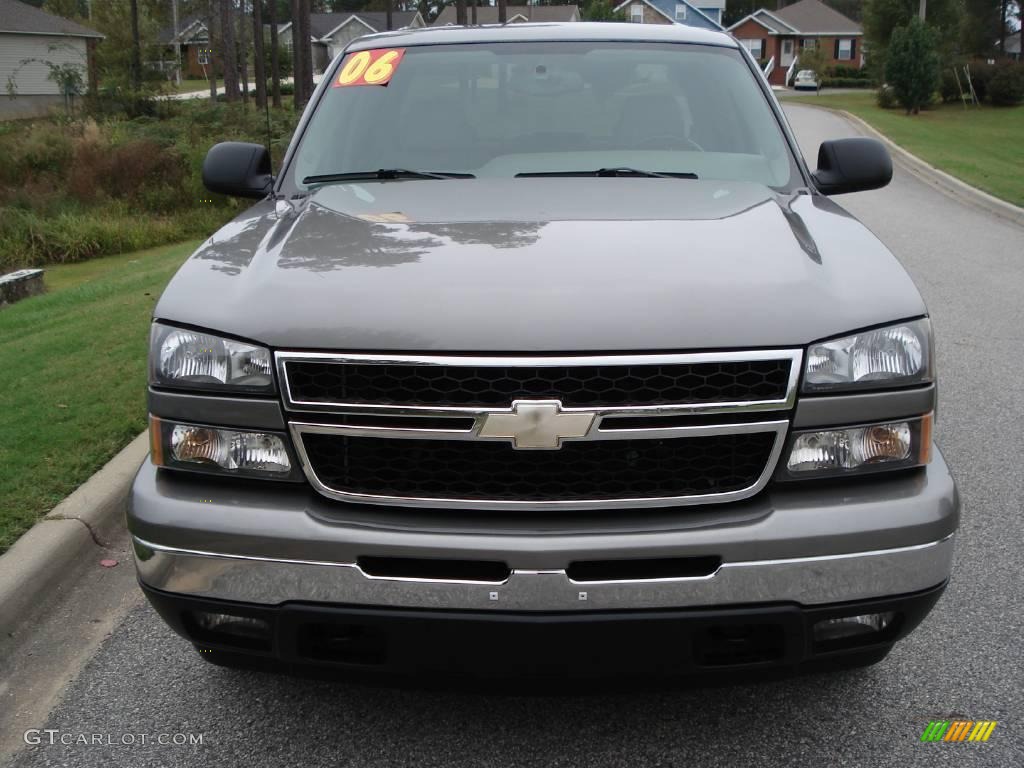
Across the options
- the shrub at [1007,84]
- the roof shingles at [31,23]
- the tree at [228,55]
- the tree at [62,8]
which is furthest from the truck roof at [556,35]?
the tree at [62,8]

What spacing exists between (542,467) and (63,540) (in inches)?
92.1

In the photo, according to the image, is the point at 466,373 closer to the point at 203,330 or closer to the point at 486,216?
the point at 203,330

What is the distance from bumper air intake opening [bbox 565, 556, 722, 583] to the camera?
2.37 m

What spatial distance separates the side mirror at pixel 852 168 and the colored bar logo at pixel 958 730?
72.2 inches

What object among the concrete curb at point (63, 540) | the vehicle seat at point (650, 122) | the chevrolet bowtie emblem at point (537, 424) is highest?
the vehicle seat at point (650, 122)

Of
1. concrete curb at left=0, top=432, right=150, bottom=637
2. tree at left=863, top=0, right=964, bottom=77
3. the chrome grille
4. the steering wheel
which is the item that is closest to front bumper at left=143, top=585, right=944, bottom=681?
the chrome grille

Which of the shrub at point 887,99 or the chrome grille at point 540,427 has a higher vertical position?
the shrub at point 887,99

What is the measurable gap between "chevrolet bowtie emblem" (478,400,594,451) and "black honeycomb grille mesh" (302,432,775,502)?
0.17 feet

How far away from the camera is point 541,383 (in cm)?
237

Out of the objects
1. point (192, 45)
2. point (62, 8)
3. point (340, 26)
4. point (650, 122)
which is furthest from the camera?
point (192, 45)

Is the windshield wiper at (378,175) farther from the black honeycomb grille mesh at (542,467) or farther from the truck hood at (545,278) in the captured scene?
the black honeycomb grille mesh at (542,467)

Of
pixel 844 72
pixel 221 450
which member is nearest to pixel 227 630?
pixel 221 450

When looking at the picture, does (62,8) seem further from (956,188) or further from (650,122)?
(650,122)

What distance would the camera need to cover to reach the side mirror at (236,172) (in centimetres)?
392
